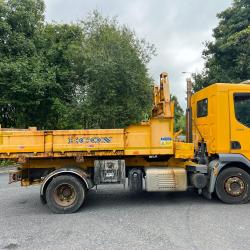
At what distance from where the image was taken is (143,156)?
316 inches

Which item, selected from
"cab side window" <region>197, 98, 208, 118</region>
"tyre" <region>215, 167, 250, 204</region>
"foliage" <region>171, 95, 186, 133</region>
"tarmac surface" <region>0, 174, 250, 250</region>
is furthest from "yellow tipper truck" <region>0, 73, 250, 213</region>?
"foliage" <region>171, 95, 186, 133</region>

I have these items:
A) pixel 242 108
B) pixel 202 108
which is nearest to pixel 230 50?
pixel 202 108

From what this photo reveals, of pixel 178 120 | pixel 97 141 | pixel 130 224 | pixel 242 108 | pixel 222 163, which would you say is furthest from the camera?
pixel 178 120

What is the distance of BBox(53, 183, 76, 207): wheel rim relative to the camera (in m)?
7.46

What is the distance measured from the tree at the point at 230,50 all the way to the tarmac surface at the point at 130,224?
1278cm

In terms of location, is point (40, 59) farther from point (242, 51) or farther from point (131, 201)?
point (131, 201)

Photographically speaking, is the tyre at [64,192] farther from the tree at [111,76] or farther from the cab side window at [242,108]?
the tree at [111,76]

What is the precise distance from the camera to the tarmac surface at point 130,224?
5.34m

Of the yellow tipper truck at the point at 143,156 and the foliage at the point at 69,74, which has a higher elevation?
the foliage at the point at 69,74

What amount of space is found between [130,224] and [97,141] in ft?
6.52

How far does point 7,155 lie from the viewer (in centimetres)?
734

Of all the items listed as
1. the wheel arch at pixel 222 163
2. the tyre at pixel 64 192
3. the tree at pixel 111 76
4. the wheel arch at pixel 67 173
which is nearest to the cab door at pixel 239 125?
the wheel arch at pixel 222 163

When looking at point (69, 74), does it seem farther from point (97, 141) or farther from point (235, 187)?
point (235, 187)

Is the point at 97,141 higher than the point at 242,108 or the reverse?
the reverse
